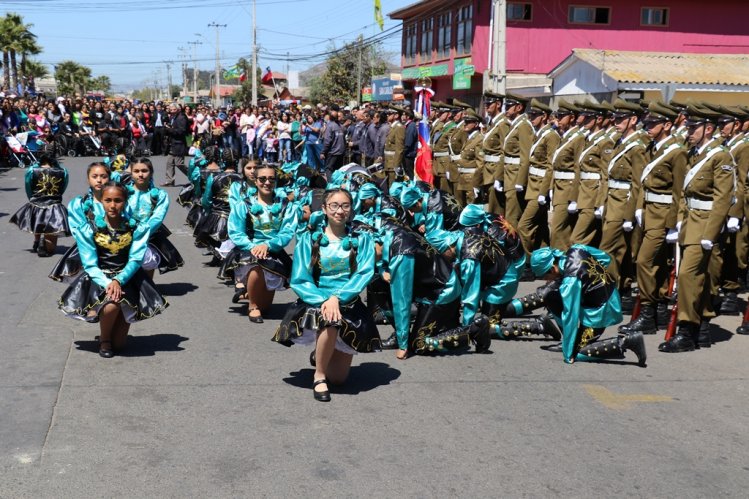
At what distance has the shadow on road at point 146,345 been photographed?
7449mm

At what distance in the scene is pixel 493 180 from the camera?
12078mm

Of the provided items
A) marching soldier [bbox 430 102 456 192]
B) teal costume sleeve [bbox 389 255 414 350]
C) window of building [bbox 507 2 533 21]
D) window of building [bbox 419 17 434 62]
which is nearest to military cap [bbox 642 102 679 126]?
teal costume sleeve [bbox 389 255 414 350]

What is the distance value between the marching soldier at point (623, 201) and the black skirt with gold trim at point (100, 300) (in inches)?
185

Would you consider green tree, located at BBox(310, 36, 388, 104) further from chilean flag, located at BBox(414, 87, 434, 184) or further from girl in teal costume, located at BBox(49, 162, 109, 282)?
girl in teal costume, located at BBox(49, 162, 109, 282)

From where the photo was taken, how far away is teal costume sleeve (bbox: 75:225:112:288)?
23.1 ft

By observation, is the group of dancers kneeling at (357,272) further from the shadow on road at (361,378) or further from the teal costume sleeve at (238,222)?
the shadow on road at (361,378)

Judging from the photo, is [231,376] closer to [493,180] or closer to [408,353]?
[408,353]

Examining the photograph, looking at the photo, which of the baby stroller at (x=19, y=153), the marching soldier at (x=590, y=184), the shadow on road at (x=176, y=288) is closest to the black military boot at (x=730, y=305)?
the marching soldier at (x=590, y=184)

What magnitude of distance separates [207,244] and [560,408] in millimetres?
6044

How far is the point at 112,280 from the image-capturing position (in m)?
7.05

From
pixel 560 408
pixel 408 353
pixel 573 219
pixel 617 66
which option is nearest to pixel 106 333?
pixel 408 353

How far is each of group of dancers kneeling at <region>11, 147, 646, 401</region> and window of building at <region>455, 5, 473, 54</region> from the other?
92.1 ft

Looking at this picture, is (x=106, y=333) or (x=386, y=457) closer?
(x=386, y=457)

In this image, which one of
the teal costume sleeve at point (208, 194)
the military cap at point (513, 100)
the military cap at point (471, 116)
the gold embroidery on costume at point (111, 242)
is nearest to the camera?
the gold embroidery on costume at point (111, 242)
